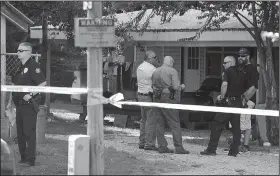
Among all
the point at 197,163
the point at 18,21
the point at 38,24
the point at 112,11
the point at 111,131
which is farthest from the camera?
the point at 38,24

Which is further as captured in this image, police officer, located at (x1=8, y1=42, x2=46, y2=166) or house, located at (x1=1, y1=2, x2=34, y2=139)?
house, located at (x1=1, y1=2, x2=34, y2=139)

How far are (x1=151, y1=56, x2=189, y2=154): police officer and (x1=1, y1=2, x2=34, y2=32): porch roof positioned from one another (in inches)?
98.4

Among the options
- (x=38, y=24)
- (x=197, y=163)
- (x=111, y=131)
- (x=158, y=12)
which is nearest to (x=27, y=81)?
(x=197, y=163)

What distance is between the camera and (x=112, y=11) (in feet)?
51.4

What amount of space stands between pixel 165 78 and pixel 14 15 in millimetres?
2871

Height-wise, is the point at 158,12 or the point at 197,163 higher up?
the point at 158,12

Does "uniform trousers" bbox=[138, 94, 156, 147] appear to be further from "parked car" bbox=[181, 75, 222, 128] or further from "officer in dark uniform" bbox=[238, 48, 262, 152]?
"parked car" bbox=[181, 75, 222, 128]

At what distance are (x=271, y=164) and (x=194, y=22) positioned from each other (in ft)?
20.2

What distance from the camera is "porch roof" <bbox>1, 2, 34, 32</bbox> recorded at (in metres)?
11.8

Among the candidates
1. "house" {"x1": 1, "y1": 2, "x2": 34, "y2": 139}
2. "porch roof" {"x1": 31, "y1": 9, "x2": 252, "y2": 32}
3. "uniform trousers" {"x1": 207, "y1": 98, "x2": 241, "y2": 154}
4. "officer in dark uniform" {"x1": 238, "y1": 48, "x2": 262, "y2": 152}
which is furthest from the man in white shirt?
"porch roof" {"x1": 31, "y1": 9, "x2": 252, "y2": 32}

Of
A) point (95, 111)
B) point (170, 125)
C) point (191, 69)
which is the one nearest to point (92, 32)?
point (95, 111)

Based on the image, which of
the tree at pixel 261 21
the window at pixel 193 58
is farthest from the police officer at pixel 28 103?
the window at pixel 193 58

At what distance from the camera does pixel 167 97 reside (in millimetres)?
12781

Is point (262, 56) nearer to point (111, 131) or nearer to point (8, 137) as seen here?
point (111, 131)
